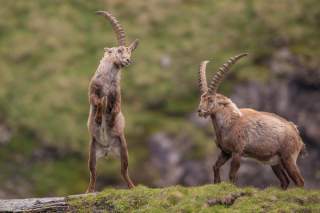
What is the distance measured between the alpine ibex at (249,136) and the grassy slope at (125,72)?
19908 millimetres

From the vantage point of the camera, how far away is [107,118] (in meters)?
21.0

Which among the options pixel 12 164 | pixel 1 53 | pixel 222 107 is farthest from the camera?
pixel 1 53

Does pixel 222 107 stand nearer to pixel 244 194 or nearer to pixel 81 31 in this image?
pixel 244 194

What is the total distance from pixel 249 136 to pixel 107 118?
431 cm

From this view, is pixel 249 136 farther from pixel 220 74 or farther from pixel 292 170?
pixel 220 74

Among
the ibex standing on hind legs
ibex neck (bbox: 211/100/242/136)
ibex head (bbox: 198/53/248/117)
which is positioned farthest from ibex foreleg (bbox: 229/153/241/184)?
the ibex standing on hind legs

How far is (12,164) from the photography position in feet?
136

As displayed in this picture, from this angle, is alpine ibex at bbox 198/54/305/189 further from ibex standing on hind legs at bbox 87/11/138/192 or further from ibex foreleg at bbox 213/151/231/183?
ibex standing on hind legs at bbox 87/11/138/192

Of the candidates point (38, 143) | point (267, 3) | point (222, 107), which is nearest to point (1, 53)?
point (38, 143)

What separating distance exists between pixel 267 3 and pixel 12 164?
76.2 feet

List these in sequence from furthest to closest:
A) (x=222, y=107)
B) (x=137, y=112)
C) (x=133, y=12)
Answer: (x=133, y=12) < (x=137, y=112) < (x=222, y=107)

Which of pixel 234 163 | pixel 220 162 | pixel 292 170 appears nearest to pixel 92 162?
pixel 220 162

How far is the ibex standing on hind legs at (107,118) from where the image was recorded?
68.7 feet

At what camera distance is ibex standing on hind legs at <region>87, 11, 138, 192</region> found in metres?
21.0
